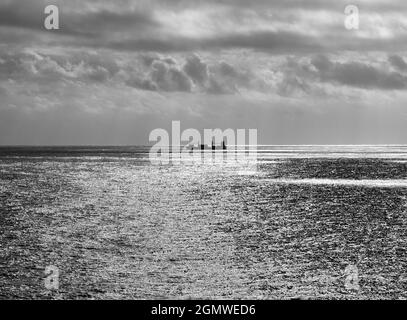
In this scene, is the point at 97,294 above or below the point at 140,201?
below

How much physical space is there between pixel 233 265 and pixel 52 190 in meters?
45.1

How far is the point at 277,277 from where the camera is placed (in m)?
23.4

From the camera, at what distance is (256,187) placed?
72125mm

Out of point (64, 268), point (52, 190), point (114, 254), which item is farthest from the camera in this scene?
point (52, 190)

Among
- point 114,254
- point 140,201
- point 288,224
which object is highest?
point 140,201

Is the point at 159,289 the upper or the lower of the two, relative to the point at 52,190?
lower

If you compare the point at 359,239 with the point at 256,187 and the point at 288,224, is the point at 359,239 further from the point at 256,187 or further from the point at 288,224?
the point at 256,187

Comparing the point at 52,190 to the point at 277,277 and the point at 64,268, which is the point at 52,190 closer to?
the point at 64,268

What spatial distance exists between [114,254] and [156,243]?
3.74 m

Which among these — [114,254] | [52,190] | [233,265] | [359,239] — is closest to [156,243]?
[114,254]

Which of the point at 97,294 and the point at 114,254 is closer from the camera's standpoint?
the point at 97,294
